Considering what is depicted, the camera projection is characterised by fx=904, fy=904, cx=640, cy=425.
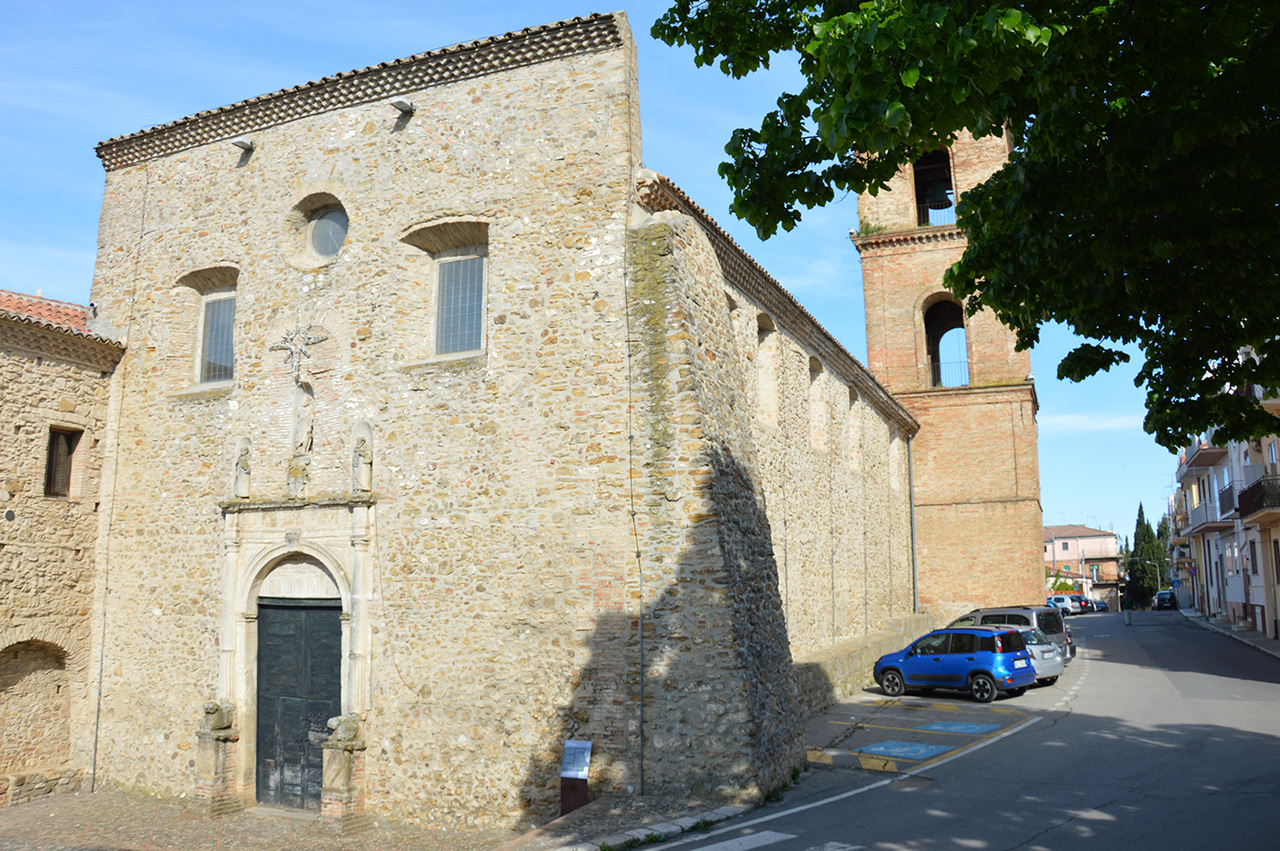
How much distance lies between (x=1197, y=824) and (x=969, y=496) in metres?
18.8

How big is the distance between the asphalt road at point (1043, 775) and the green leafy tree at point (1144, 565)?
184ft

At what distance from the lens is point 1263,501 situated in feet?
85.5

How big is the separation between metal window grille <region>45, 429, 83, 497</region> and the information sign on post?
8.86m

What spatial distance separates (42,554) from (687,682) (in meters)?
9.48

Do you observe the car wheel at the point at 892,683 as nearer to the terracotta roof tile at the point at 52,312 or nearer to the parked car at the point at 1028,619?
the parked car at the point at 1028,619

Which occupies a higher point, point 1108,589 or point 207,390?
point 207,390

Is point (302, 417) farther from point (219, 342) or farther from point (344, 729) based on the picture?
point (344, 729)

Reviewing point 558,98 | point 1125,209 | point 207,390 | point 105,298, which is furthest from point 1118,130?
point 105,298

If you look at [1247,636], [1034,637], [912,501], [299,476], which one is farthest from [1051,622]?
[299,476]

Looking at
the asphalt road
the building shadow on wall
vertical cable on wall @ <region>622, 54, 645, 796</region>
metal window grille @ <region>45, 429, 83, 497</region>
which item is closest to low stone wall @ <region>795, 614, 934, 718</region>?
the asphalt road

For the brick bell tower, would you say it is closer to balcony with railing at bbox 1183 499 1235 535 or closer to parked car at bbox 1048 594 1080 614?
balcony with railing at bbox 1183 499 1235 535

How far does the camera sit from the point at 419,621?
1094 centimetres

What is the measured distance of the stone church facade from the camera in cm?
990

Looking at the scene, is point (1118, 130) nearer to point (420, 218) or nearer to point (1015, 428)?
point (420, 218)
